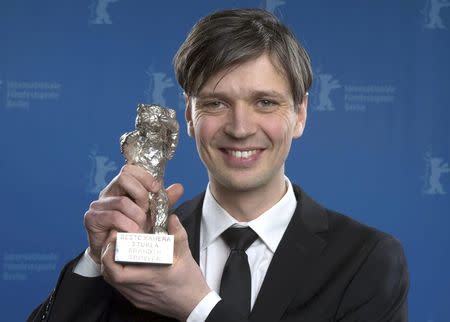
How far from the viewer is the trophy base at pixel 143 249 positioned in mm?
1780

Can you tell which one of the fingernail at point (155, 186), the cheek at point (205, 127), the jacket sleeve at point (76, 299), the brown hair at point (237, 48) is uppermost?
the brown hair at point (237, 48)

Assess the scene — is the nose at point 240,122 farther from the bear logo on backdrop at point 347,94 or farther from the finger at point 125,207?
the bear logo on backdrop at point 347,94

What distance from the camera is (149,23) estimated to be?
168 inches

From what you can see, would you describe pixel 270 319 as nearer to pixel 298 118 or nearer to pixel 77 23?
pixel 298 118

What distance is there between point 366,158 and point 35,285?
6.35 ft

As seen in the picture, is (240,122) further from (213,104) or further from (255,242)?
(255,242)

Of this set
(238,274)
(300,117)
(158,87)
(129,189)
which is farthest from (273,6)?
(129,189)

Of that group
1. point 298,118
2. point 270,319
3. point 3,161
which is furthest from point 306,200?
point 3,161

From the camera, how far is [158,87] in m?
4.22

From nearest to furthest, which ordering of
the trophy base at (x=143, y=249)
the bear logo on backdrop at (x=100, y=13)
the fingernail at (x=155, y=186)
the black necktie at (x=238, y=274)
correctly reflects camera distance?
the trophy base at (x=143, y=249), the fingernail at (x=155, y=186), the black necktie at (x=238, y=274), the bear logo on backdrop at (x=100, y=13)

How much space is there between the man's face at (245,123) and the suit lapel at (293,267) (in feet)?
0.48

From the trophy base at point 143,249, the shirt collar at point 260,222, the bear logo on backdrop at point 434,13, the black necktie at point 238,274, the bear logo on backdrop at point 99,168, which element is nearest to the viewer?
the trophy base at point 143,249

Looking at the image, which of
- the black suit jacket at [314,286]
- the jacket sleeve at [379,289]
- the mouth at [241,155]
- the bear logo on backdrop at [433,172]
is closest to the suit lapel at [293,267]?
the black suit jacket at [314,286]

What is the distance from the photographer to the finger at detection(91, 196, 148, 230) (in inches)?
71.8
